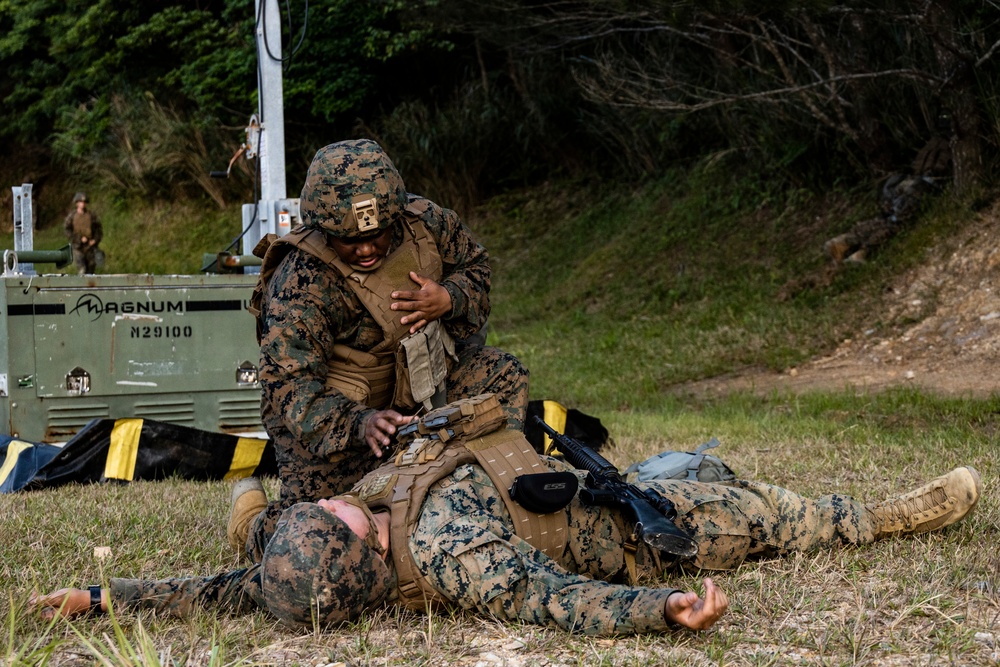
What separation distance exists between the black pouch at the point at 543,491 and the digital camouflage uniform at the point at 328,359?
0.68 m

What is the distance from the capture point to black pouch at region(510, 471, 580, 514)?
10.5 ft

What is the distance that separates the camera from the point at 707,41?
38.6 feet

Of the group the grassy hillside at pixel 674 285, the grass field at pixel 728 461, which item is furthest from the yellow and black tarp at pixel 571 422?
the grassy hillside at pixel 674 285

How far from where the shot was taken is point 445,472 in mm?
3234

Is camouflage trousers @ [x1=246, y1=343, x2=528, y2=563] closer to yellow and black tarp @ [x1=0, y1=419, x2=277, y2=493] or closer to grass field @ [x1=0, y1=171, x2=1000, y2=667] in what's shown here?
grass field @ [x1=0, y1=171, x2=1000, y2=667]

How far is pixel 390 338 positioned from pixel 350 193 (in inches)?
21.6

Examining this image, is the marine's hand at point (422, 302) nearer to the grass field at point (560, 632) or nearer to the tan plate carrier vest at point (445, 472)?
the tan plate carrier vest at point (445, 472)

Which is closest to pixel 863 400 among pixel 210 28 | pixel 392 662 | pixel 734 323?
pixel 734 323

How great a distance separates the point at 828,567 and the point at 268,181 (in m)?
5.35

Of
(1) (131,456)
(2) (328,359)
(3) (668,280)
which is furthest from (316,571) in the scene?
(3) (668,280)

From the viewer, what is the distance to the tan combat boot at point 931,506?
371cm

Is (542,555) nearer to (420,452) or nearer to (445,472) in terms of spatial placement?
(445,472)

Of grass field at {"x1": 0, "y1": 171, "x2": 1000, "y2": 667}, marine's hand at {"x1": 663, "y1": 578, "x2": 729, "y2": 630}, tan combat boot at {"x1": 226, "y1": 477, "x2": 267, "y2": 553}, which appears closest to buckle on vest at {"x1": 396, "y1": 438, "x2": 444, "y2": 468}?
grass field at {"x1": 0, "y1": 171, "x2": 1000, "y2": 667}

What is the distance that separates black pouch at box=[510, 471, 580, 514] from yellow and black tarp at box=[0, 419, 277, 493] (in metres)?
3.03
